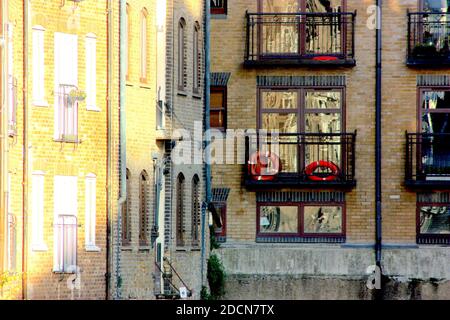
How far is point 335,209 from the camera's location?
55469mm

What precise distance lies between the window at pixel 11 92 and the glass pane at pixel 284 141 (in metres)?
18.6

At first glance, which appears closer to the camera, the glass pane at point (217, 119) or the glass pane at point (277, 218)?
the glass pane at point (217, 119)

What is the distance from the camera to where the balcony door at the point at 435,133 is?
55.3m

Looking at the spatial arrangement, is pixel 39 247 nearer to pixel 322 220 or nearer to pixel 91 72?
pixel 91 72

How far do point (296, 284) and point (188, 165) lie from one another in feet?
25.5

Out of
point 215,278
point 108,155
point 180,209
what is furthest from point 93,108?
point 215,278

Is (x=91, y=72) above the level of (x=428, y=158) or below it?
above

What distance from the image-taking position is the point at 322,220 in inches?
2186

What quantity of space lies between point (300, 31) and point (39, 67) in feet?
58.3

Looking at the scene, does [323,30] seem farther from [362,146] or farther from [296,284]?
[296,284]

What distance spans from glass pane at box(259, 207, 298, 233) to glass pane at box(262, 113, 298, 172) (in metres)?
1.14

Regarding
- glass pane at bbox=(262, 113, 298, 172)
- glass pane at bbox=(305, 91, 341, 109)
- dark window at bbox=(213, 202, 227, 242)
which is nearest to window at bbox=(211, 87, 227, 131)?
glass pane at bbox=(262, 113, 298, 172)

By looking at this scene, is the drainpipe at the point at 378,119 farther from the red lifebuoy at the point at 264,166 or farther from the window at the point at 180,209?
the window at the point at 180,209

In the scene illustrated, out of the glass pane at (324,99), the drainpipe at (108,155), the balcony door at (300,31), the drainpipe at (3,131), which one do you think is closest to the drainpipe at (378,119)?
the balcony door at (300,31)
